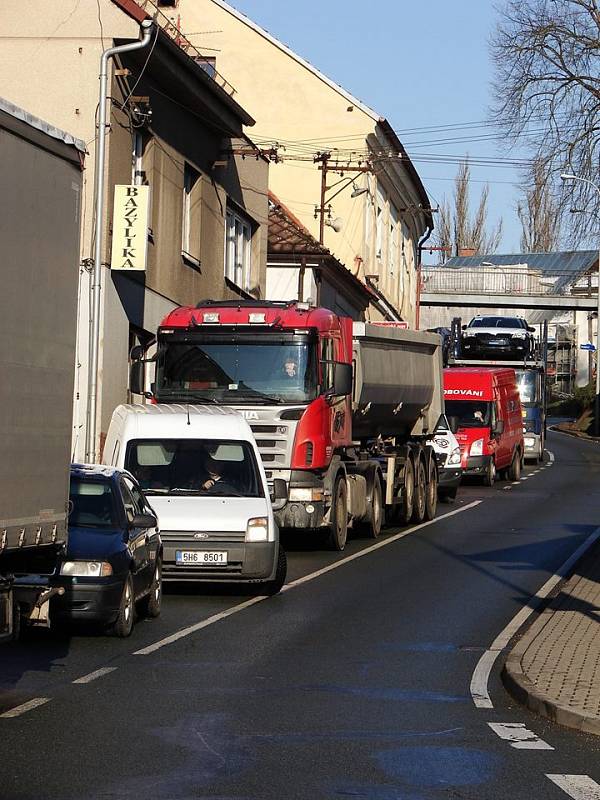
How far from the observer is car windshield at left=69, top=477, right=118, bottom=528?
13.8 m

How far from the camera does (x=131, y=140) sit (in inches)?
1046

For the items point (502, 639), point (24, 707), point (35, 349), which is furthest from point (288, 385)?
point (35, 349)

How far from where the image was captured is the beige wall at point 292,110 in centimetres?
4903

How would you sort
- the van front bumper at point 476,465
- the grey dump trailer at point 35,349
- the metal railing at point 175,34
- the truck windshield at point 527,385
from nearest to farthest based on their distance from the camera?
1. the grey dump trailer at point 35,349
2. the metal railing at point 175,34
3. the van front bumper at point 476,465
4. the truck windshield at point 527,385

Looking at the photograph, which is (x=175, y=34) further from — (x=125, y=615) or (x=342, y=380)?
(x=125, y=615)

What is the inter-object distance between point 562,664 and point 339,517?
10.9m

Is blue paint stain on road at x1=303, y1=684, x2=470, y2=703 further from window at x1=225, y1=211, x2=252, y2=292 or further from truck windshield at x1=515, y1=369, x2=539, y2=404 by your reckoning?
truck windshield at x1=515, y1=369, x2=539, y2=404

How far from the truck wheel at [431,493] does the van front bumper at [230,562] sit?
12.4m

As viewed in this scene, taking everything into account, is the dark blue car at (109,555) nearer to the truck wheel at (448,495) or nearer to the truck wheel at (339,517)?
the truck wheel at (339,517)

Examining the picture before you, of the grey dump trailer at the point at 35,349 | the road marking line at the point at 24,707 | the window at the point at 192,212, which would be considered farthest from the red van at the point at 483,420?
the grey dump trailer at the point at 35,349

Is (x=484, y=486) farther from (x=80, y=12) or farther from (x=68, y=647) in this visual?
(x=68, y=647)

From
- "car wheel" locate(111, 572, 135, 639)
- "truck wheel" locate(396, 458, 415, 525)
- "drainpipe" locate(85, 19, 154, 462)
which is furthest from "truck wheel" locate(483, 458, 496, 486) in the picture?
"car wheel" locate(111, 572, 135, 639)

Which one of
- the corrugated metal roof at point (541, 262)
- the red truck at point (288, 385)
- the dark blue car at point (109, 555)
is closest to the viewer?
the dark blue car at point (109, 555)

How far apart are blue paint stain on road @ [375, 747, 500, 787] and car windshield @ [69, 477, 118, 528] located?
5714 millimetres
